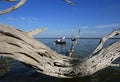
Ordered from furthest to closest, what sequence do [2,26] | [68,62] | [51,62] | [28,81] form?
[28,81] < [68,62] < [51,62] < [2,26]

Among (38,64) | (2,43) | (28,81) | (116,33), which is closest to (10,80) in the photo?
(28,81)

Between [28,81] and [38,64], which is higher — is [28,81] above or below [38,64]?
below

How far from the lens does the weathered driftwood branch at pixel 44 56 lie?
7.55 m

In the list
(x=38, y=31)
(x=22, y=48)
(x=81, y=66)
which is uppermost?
(x=38, y=31)

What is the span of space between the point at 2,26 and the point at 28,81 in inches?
212

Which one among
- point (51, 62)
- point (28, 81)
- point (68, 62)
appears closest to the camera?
point (51, 62)

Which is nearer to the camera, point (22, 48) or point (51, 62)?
point (22, 48)

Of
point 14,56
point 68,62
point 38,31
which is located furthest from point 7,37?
point 68,62

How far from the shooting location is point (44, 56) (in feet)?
28.0

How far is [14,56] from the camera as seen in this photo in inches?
304

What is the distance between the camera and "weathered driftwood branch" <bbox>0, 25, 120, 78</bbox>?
7555 mm

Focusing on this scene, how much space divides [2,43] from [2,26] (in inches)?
26.1

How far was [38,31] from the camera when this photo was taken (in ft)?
28.2

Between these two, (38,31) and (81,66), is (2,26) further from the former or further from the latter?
(81,66)
